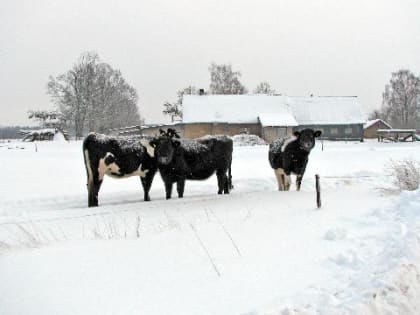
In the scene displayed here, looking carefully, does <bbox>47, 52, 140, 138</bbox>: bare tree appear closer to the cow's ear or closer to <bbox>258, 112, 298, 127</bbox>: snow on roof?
<bbox>258, 112, 298, 127</bbox>: snow on roof

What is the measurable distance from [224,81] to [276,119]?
952 inches

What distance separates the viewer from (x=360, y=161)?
22.4m

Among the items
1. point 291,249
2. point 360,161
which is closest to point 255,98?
point 360,161

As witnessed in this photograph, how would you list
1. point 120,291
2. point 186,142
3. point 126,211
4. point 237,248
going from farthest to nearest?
point 186,142
point 126,211
point 237,248
point 120,291

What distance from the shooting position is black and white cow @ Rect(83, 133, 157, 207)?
11969 mm

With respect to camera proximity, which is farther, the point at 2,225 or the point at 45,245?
the point at 2,225

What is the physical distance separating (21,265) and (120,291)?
4.73ft

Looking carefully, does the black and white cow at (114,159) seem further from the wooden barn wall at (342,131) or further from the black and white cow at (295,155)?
the wooden barn wall at (342,131)

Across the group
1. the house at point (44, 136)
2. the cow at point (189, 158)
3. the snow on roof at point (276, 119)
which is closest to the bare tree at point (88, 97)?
the house at point (44, 136)

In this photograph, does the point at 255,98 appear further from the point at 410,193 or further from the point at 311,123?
the point at 410,193

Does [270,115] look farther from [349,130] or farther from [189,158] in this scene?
[189,158]

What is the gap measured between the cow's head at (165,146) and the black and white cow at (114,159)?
29 centimetres

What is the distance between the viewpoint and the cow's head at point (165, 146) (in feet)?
41.0

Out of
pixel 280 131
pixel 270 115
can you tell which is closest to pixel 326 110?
pixel 270 115
